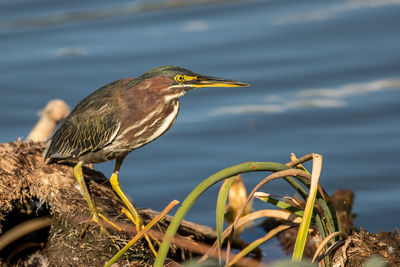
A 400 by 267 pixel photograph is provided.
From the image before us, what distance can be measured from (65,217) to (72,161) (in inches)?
31.0

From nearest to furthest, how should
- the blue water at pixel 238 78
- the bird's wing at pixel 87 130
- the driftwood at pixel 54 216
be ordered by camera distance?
1. the driftwood at pixel 54 216
2. the bird's wing at pixel 87 130
3. the blue water at pixel 238 78

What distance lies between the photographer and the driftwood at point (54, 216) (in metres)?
4.47

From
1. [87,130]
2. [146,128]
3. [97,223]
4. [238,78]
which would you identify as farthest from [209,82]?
[238,78]

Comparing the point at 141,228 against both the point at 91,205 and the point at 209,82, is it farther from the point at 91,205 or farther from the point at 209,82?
the point at 209,82

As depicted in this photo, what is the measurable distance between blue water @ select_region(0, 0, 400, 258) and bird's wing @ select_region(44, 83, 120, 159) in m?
2.04

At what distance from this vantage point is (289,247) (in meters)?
5.98

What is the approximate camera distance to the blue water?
24.9 feet

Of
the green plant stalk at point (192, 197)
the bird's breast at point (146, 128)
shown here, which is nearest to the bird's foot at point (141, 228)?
the bird's breast at point (146, 128)

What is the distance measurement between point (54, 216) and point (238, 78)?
502 centimetres

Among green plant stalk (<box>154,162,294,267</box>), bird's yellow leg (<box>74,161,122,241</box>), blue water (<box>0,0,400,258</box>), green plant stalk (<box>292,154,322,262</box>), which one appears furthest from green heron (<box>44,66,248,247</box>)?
blue water (<box>0,0,400,258</box>)

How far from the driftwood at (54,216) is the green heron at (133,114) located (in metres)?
0.12

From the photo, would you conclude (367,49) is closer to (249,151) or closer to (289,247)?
(249,151)

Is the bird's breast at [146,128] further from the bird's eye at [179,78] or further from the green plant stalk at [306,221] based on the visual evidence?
the green plant stalk at [306,221]

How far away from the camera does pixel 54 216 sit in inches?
184
